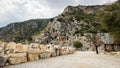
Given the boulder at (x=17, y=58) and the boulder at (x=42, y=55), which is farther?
the boulder at (x=42, y=55)

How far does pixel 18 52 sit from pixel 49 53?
6.91 metres

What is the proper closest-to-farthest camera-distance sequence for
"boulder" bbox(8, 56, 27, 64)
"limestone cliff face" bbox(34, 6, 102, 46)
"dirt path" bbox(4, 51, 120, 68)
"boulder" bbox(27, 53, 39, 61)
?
1. "dirt path" bbox(4, 51, 120, 68)
2. "boulder" bbox(8, 56, 27, 64)
3. "boulder" bbox(27, 53, 39, 61)
4. "limestone cliff face" bbox(34, 6, 102, 46)

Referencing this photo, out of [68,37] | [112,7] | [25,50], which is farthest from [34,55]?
[68,37]

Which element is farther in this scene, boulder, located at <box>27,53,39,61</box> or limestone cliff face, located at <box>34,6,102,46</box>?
limestone cliff face, located at <box>34,6,102,46</box>

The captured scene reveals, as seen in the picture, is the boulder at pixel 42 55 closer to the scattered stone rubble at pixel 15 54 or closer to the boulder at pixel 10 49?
the scattered stone rubble at pixel 15 54

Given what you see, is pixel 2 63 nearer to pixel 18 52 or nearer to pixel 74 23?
pixel 18 52

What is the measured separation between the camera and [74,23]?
158 m

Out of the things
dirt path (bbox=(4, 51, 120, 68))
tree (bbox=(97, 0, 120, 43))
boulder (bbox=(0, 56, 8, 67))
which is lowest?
dirt path (bbox=(4, 51, 120, 68))

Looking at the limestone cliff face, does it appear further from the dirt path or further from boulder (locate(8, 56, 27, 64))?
boulder (locate(8, 56, 27, 64))

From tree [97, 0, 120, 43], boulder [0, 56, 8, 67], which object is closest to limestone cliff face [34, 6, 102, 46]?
tree [97, 0, 120, 43]

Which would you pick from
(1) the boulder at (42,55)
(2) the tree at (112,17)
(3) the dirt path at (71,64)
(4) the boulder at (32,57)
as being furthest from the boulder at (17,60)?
(2) the tree at (112,17)

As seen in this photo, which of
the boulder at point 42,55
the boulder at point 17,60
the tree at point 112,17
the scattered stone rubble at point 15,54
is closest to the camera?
the scattered stone rubble at point 15,54

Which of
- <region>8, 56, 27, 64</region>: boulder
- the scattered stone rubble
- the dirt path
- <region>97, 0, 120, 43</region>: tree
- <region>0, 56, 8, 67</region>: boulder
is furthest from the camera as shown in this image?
<region>97, 0, 120, 43</region>: tree

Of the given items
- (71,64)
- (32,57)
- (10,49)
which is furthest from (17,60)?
(71,64)
